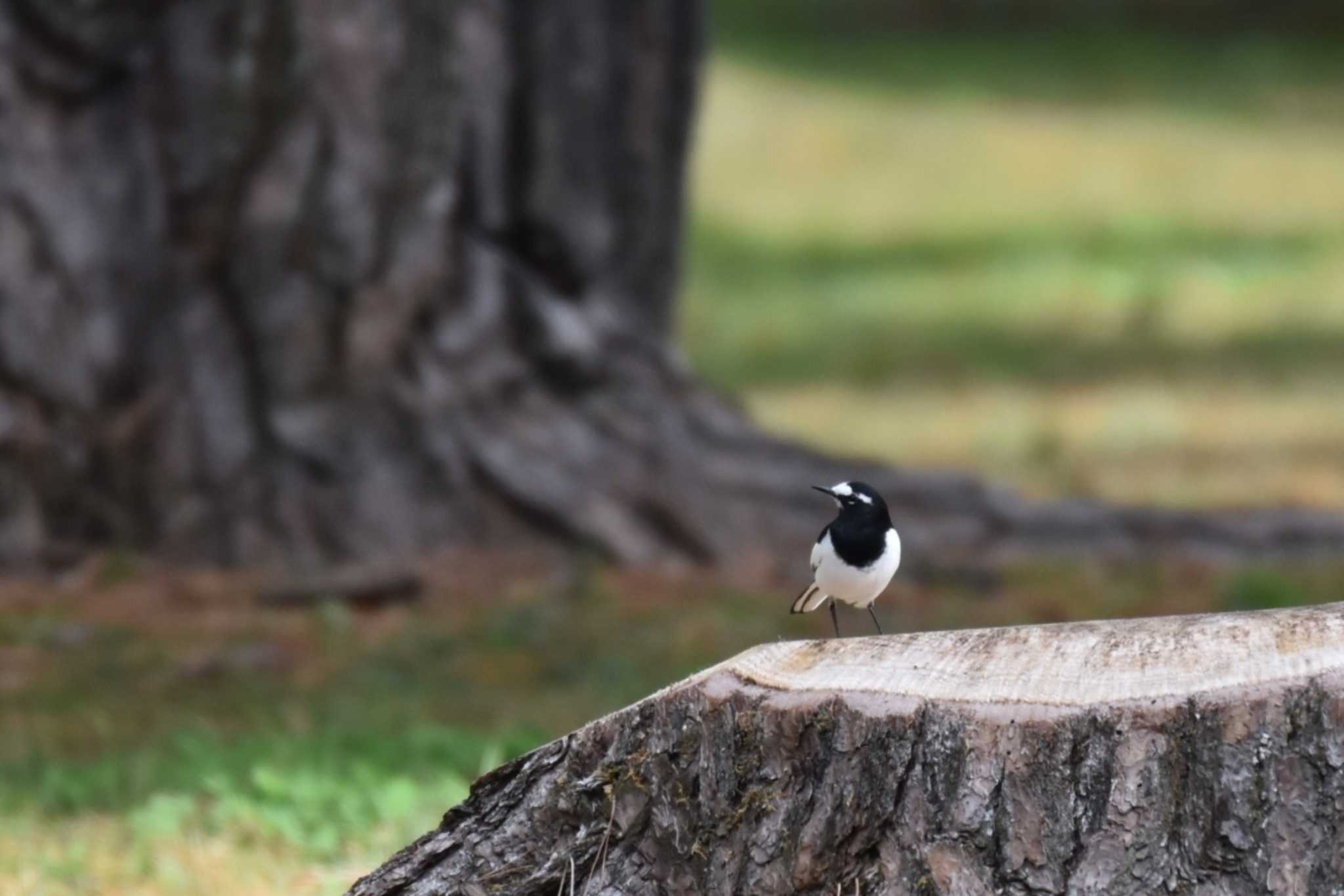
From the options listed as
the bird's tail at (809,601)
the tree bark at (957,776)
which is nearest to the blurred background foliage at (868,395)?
the bird's tail at (809,601)

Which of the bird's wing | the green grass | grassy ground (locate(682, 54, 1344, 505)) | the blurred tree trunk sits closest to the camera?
the bird's wing

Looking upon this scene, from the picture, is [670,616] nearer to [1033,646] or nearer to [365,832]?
[365,832]

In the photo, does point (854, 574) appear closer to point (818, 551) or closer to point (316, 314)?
point (818, 551)

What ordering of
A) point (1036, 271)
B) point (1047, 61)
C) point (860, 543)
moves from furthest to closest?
point (1047, 61) → point (1036, 271) → point (860, 543)

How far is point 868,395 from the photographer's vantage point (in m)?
13.2

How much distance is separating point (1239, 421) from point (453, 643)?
6606 millimetres

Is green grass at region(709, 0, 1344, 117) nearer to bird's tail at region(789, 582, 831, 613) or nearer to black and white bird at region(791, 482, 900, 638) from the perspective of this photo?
bird's tail at region(789, 582, 831, 613)

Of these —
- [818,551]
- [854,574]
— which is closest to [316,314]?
[818,551]

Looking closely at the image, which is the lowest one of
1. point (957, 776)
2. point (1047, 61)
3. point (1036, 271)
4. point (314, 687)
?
point (314, 687)

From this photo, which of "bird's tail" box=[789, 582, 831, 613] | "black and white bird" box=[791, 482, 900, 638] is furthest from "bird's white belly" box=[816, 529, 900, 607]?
"bird's tail" box=[789, 582, 831, 613]

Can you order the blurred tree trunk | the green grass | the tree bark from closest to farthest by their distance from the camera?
the tree bark, the blurred tree trunk, the green grass

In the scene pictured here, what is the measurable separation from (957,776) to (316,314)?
17.3ft

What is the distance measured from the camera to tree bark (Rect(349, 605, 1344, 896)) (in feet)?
9.06

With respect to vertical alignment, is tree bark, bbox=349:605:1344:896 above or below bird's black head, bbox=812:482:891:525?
below
